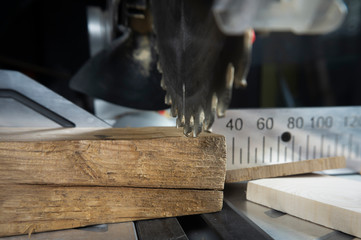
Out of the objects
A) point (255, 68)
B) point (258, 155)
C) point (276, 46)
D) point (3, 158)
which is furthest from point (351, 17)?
point (3, 158)

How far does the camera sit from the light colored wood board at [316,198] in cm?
62

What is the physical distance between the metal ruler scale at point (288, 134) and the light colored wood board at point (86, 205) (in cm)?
39

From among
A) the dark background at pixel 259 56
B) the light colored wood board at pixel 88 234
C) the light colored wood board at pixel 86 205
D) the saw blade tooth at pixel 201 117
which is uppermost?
the dark background at pixel 259 56

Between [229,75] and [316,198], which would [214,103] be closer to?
[229,75]

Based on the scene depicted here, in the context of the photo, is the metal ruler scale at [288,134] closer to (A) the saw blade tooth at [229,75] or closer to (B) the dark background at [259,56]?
(A) the saw blade tooth at [229,75]

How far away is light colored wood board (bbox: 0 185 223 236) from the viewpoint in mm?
652

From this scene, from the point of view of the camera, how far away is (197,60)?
45 centimetres

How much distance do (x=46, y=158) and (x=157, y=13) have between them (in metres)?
0.41

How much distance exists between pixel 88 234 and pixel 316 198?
534 millimetres

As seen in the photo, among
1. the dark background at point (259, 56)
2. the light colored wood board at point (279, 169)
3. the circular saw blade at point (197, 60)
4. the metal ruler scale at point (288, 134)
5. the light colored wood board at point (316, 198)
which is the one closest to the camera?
the circular saw blade at point (197, 60)

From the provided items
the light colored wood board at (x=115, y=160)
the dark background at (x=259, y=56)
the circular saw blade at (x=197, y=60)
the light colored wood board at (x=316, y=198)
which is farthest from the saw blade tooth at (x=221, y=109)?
the dark background at (x=259, y=56)

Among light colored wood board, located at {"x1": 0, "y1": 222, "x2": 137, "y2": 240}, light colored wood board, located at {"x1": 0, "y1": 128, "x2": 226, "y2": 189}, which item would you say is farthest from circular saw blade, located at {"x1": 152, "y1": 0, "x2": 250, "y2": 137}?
light colored wood board, located at {"x1": 0, "y1": 222, "x2": 137, "y2": 240}

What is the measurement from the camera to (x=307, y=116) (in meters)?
1.23

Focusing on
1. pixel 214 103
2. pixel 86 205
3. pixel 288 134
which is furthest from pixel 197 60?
Result: pixel 288 134
